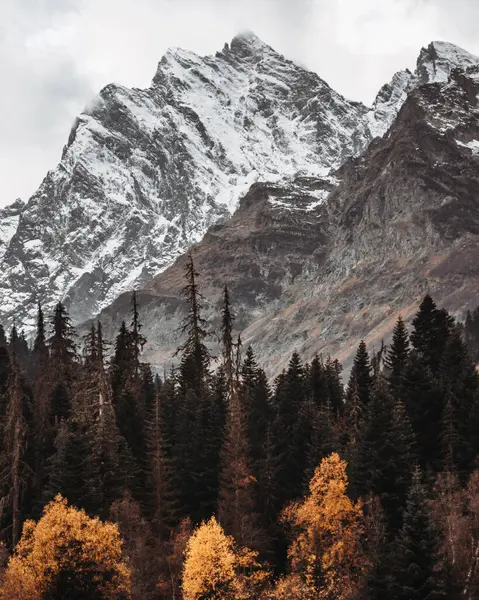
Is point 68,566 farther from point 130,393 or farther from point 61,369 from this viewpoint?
point 130,393

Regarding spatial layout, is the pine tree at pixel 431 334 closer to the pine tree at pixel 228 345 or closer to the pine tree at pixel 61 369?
the pine tree at pixel 228 345

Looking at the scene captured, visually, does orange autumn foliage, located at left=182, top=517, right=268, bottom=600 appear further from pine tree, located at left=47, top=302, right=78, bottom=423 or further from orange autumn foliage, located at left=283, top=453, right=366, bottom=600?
pine tree, located at left=47, top=302, right=78, bottom=423

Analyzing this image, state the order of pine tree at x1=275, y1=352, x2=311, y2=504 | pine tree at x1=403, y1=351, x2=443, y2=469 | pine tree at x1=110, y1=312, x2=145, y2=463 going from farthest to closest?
pine tree at x1=110, y1=312, x2=145, y2=463 < pine tree at x1=403, y1=351, x2=443, y2=469 < pine tree at x1=275, y1=352, x2=311, y2=504

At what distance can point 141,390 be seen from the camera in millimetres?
78438

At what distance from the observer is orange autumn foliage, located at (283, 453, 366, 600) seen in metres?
44.2

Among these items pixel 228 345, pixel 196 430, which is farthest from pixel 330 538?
pixel 196 430

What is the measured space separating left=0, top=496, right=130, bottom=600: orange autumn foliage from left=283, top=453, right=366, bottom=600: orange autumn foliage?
10989mm

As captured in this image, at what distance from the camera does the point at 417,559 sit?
38250 millimetres

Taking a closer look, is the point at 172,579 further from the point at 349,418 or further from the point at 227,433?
the point at 349,418

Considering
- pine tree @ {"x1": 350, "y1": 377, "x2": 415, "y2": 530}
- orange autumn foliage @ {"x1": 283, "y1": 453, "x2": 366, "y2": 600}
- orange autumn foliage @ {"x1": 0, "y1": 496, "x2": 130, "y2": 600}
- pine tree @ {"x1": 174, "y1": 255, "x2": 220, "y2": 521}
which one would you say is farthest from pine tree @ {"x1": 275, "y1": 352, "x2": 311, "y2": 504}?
orange autumn foliage @ {"x1": 0, "y1": 496, "x2": 130, "y2": 600}

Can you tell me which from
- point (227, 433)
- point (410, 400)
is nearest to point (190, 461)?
point (227, 433)

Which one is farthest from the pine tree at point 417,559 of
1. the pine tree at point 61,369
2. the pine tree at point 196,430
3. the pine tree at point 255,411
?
the pine tree at point 61,369

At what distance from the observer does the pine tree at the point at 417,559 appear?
37.6 meters

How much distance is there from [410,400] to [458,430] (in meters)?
5.66
